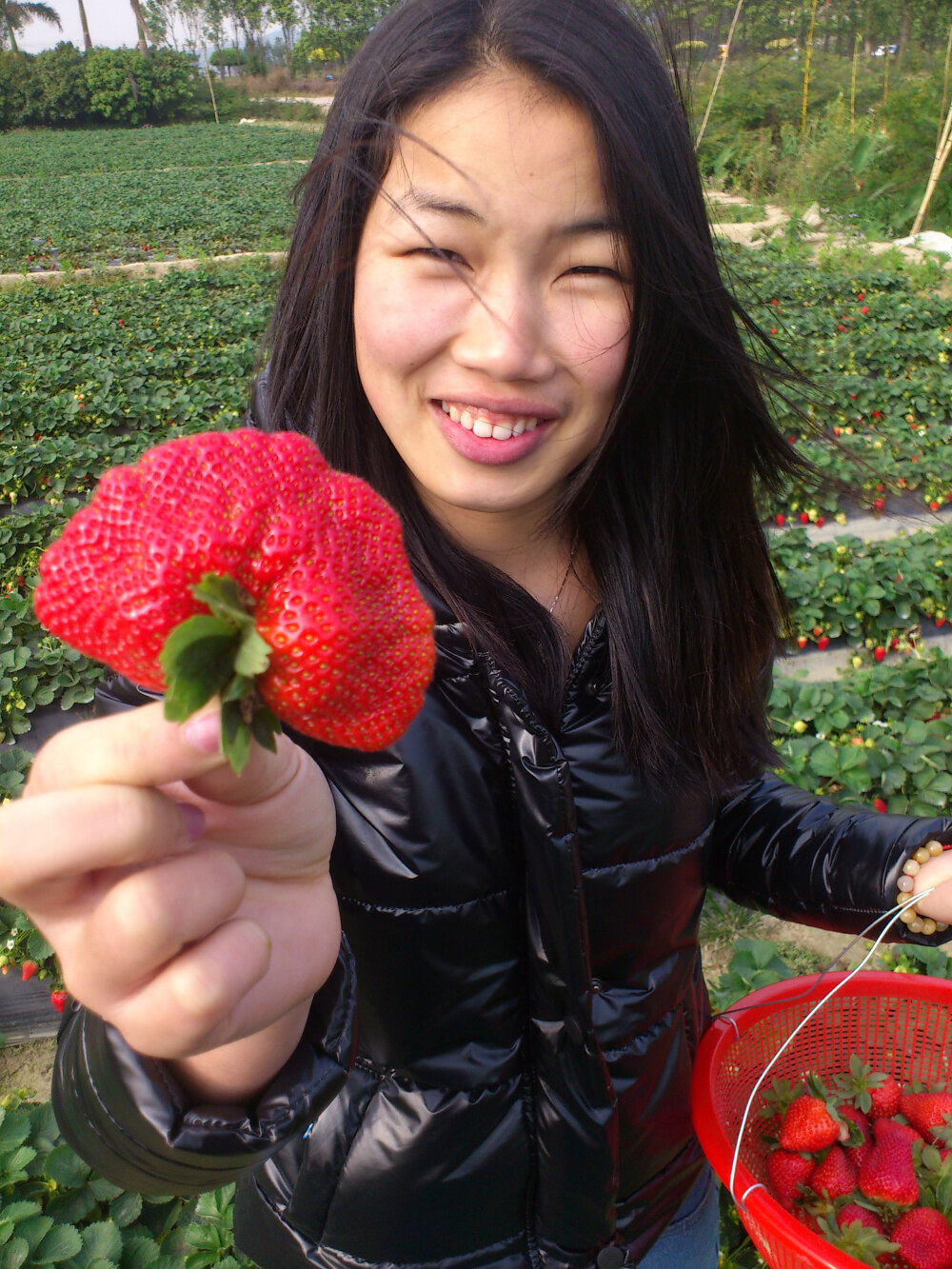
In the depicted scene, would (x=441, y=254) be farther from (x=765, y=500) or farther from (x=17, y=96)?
(x=17, y=96)

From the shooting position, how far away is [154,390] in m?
6.87

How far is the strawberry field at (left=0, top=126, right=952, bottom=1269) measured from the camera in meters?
2.05

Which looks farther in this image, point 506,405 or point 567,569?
point 567,569

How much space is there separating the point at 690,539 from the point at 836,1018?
3.21 ft

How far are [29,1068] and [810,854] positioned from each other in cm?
220

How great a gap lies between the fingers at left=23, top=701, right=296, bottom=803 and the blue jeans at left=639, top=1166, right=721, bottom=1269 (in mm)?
1317

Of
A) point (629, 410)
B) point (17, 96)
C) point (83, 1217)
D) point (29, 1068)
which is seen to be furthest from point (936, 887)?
point (17, 96)

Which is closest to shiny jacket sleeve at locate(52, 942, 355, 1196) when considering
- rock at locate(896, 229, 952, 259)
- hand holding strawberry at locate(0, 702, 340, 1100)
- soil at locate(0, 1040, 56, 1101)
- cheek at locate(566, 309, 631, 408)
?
hand holding strawberry at locate(0, 702, 340, 1100)

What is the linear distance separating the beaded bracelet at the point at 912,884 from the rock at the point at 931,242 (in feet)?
41.9

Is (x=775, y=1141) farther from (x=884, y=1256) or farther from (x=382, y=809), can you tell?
(x=382, y=809)

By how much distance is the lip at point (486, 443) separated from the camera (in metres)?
1.08

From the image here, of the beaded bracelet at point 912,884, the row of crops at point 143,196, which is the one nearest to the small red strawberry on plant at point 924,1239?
the beaded bracelet at point 912,884

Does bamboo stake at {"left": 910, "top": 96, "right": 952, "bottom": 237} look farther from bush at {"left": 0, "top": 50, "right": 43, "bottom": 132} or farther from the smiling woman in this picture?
bush at {"left": 0, "top": 50, "right": 43, "bottom": 132}

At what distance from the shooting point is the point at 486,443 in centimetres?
108
